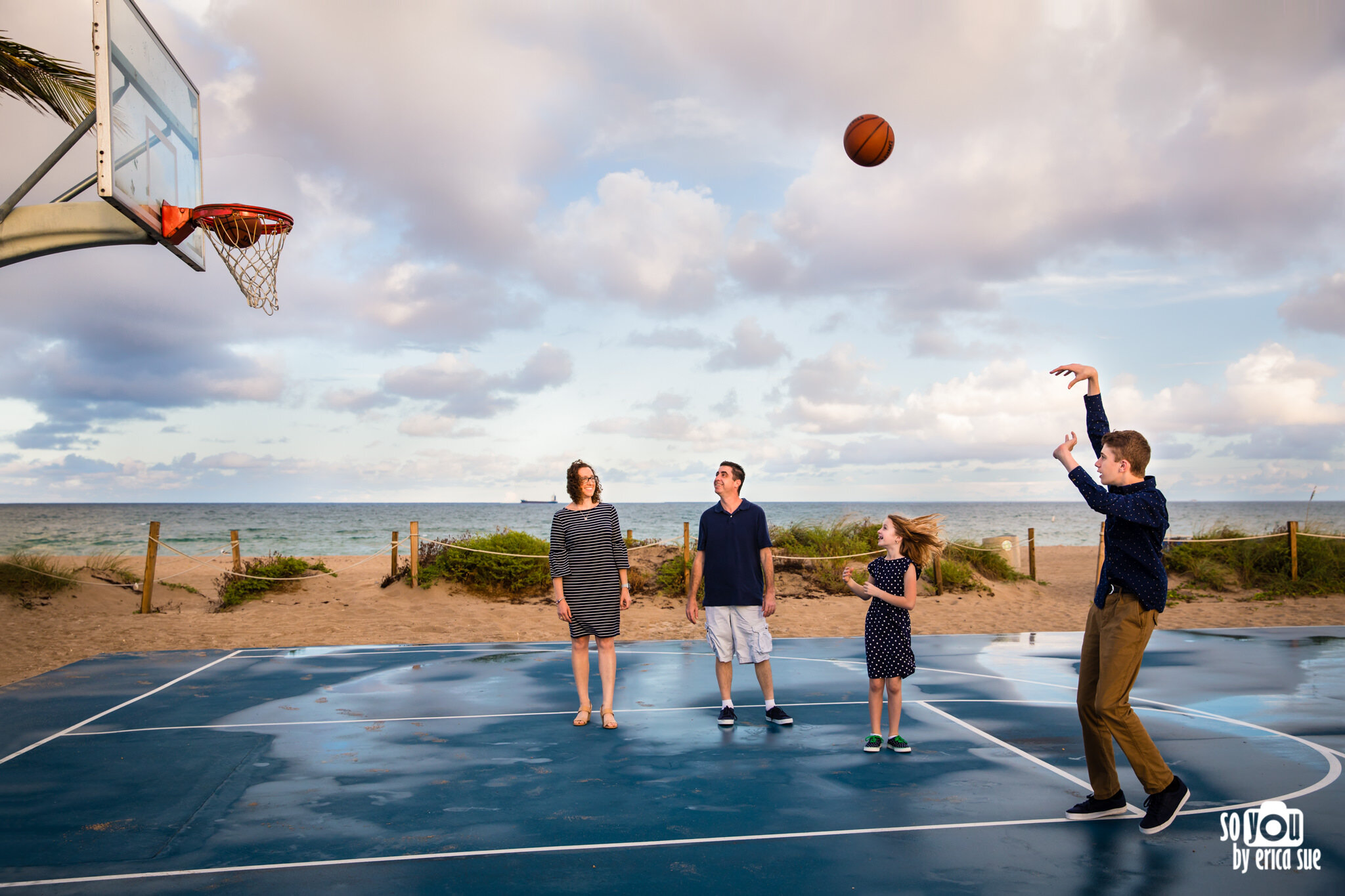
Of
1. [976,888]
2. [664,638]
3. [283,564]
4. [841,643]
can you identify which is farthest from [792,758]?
[283,564]

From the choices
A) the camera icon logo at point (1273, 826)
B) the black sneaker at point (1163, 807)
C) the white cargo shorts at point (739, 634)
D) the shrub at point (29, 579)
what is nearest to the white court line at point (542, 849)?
the black sneaker at point (1163, 807)

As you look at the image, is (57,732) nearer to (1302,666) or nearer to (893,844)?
(893,844)

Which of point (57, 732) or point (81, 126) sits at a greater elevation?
point (81, 126)

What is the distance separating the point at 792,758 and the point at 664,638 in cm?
640

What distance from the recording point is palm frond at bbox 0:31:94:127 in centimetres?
759

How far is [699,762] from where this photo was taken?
550 centimetres

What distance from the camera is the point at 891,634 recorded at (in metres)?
5.54

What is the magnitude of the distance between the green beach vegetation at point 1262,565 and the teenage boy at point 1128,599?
45.5 feet

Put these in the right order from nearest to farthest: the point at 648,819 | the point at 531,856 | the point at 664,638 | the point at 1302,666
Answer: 1. the point at 531,856
2. the point at 648,819
3. the point at 1302,666
4. the point at 664,638

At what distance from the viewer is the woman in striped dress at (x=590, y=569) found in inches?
249

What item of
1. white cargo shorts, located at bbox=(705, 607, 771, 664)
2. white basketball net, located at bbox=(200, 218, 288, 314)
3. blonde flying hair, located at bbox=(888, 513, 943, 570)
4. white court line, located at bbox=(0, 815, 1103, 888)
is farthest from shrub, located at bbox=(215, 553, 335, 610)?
blonde flying hair, located at bbox=(888, 513, 943, 570)

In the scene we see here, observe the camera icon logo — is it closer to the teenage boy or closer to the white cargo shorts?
the teenage boy

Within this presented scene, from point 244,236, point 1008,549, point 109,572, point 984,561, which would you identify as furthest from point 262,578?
point 1008,549

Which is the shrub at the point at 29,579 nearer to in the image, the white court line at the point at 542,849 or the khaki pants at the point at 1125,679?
the white court line at the point at 542,849
